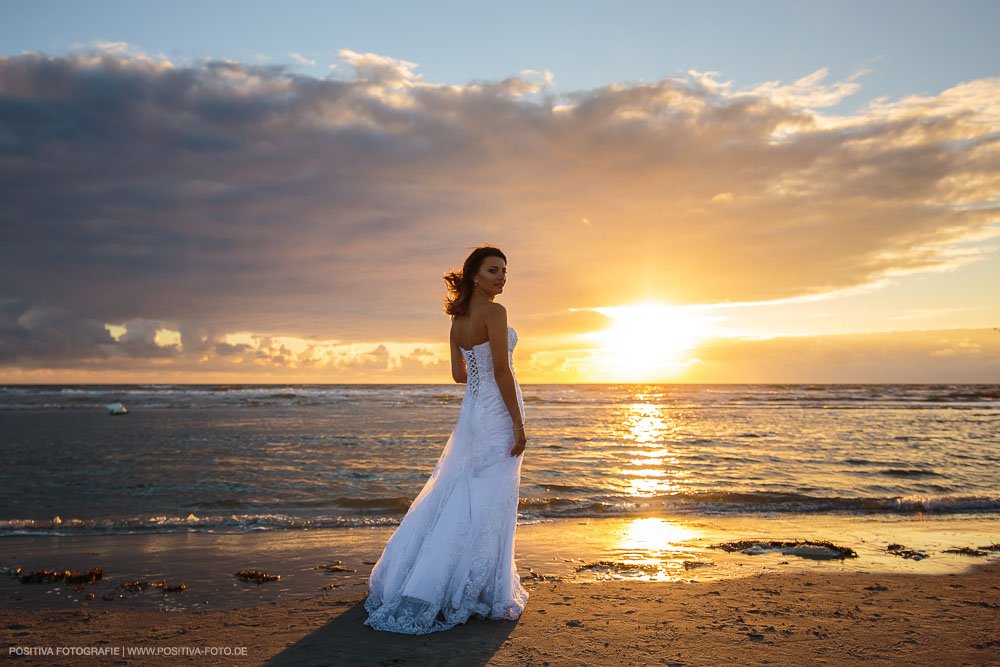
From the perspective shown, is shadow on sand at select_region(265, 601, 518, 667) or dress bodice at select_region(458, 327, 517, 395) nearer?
shadow on sand at select_region(265, 601, 518, 667)

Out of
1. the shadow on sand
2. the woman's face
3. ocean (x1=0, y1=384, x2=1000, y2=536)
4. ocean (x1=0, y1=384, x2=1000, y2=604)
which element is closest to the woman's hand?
the woman's face

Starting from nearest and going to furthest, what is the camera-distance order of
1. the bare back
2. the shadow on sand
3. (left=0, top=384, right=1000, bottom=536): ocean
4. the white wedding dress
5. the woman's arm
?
1. the shadow on sand
2. the white wedding dress
3. the bare back
4. the woman's arm
5. (left=0, top=384, right=1000, bottom=536): ocean

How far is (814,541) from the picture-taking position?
24.2 ft

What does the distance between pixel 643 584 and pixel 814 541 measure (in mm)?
3035

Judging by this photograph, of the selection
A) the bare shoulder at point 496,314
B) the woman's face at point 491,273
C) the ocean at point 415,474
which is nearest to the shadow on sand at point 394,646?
the bare shoulder at point 496,314

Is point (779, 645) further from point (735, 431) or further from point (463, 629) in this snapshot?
A: point (735, 431)

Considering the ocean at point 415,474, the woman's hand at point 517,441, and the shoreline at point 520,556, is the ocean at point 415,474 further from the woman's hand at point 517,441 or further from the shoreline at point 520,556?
the woman's hand at point 517,441

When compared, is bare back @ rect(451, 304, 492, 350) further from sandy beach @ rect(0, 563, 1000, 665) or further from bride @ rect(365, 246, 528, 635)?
sandy beach @ rect(0, 563, 1000, 665)

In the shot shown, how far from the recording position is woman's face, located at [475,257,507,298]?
4641 mm

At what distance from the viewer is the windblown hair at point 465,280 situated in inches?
184

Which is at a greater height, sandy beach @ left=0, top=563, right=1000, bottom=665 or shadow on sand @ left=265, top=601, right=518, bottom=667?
shadow on sand @ left=265, top=601, right=518, bottom=667

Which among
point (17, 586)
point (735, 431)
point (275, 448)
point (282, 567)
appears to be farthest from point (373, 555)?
point (735, 431)

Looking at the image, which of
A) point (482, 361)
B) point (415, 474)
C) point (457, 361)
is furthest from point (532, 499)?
point (482, 361)

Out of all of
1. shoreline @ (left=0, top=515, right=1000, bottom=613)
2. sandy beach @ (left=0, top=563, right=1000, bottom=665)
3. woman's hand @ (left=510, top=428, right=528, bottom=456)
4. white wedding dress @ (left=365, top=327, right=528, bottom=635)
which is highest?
woman's hand @ (left=510, top=428, right=528, bottom=456)
